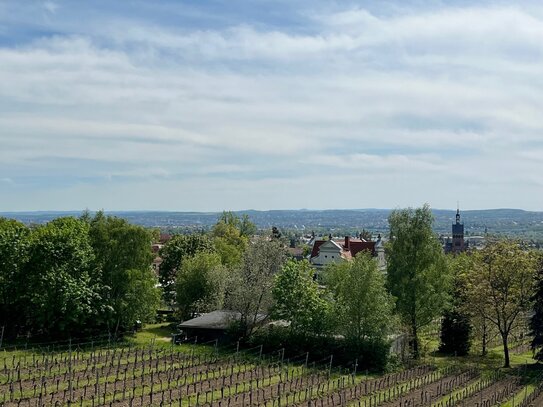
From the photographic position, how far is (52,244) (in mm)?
38000

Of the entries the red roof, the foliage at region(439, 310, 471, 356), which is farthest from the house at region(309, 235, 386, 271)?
the foliage at region(439, 310, 471, 356)

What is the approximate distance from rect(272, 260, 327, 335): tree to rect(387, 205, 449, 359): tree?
636 centimetres

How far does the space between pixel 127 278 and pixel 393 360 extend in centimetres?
1824

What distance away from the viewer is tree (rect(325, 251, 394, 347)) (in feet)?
123

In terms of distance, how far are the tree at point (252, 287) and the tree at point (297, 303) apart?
113 cm

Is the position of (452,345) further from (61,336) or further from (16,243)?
(16,243)

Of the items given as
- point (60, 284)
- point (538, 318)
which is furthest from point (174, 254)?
point (538, 318)

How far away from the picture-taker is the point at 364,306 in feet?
123

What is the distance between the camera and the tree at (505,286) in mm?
39562

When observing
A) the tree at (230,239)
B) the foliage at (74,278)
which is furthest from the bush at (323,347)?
the tree at (230,239)

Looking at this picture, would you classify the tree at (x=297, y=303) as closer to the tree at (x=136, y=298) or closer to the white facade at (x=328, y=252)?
the tree at (x=136, y=298)

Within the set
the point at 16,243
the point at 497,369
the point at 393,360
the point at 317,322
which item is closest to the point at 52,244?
the point at 16,243

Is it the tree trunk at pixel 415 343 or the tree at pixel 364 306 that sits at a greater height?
the tree at pixel 364 306

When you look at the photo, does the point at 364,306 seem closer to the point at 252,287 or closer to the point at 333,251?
the point at 252,287
